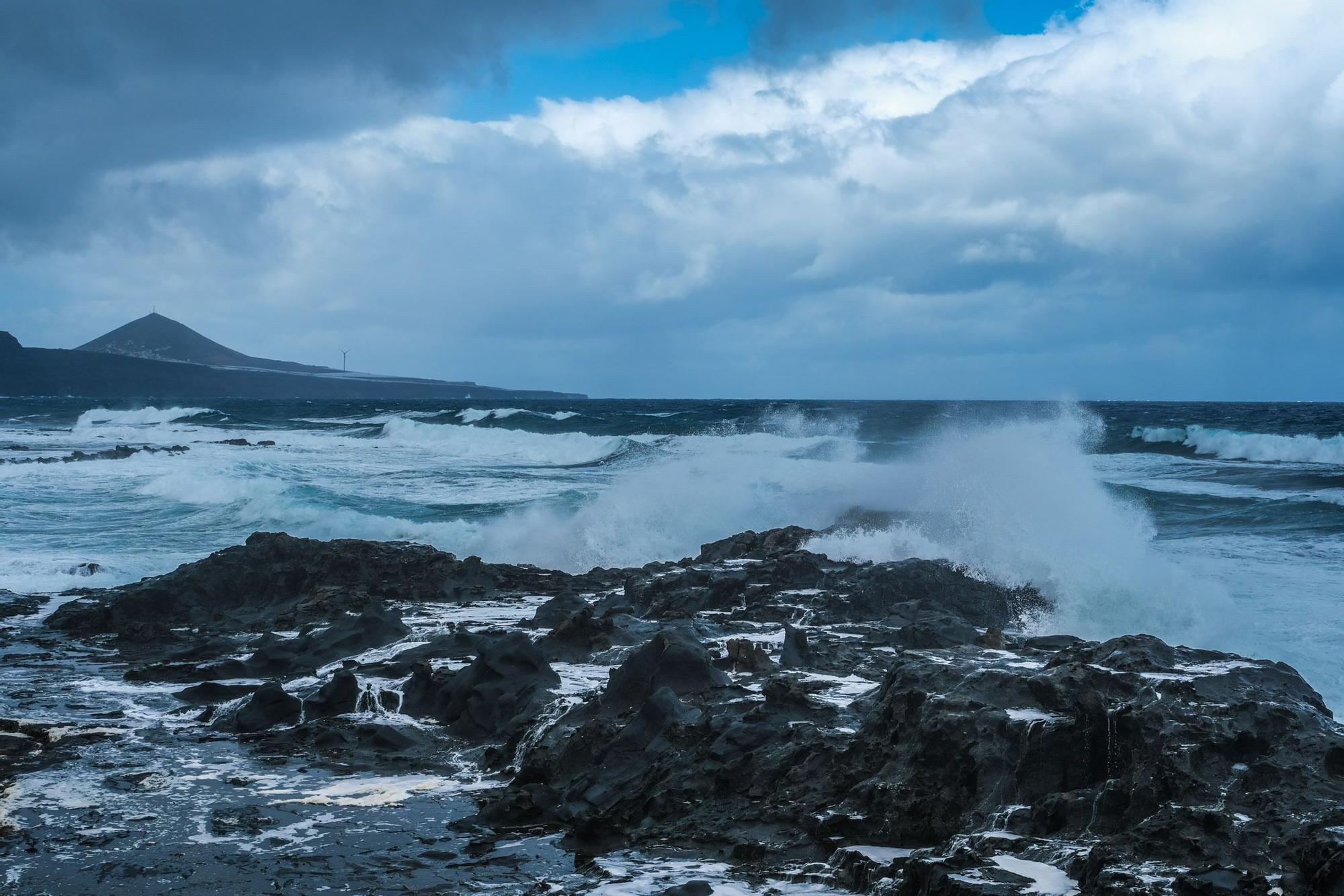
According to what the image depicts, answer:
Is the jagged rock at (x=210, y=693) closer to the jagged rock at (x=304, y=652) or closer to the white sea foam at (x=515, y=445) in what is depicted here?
the jagged rock at (x=304, y=652)

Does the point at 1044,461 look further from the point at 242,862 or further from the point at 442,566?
the point at 242,862

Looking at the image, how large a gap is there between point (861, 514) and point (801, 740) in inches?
389

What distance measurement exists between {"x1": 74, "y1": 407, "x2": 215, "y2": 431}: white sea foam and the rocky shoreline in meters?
63.1

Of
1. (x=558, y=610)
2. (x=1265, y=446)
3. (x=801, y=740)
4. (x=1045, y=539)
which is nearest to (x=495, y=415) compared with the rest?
(x=1265, y=446)

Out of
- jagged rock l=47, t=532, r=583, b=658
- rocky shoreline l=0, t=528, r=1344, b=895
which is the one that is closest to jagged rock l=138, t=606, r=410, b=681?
rocky shoreline l=0, t=528, r=1344, b=895

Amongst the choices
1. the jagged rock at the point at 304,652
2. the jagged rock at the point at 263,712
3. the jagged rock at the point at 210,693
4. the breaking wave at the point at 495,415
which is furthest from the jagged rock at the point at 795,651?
the breaking wave at the point at 495,415

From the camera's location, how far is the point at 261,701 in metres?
8.33

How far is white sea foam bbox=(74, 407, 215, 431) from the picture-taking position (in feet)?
220

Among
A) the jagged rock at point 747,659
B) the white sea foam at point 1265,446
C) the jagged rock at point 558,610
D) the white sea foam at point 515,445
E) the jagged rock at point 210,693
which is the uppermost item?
the white sea foam at point 1265,446

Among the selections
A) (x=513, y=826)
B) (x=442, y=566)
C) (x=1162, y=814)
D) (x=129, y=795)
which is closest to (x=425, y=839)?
(x=513, y=826)

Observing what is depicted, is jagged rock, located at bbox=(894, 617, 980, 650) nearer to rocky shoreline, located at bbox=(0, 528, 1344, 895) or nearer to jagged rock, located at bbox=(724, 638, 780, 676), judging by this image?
rocky shoreline, located at bbox=(0, 528, 1344, 895)

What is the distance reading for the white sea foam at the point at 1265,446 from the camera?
38.0m

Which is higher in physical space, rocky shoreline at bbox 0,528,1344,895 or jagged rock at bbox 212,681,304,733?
rocky shoreline at bbox 0,528,1344,895

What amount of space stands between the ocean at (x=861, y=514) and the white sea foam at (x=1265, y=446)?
13 centimetres
